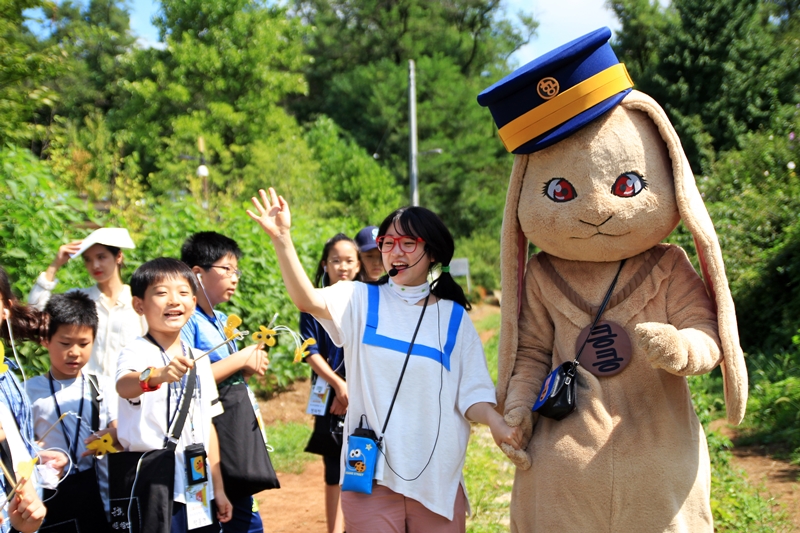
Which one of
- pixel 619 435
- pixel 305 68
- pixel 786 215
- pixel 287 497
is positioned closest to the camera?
pixel 619 435

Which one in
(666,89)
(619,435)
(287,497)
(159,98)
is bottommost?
(287,497)

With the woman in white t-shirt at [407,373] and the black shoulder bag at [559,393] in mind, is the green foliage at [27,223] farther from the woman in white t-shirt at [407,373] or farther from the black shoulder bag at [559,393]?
the black shoulder bag at [559,393]

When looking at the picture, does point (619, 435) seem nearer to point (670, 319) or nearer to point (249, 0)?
point (670, 319)

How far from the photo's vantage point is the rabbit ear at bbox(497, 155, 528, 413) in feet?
10.4

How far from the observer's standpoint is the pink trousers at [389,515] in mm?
2938

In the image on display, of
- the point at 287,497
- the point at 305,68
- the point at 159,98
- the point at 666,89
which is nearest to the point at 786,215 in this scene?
the point at 287,497

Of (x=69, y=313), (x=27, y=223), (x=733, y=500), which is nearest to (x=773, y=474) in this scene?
(x=733, y=500)

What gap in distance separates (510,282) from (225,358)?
1405 mm

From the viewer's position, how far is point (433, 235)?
3.17 m

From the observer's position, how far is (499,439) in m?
2.99

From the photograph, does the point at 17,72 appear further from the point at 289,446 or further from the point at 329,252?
the point at 289,446

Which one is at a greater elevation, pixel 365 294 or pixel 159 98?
pixel 159 98

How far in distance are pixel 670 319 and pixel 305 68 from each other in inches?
1375

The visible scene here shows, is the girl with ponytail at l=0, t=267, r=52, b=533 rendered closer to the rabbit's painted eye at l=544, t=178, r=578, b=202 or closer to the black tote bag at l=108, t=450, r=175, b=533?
the black tote bag at l=108, t=450, r=175, b=533
